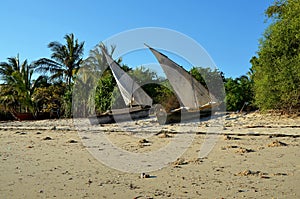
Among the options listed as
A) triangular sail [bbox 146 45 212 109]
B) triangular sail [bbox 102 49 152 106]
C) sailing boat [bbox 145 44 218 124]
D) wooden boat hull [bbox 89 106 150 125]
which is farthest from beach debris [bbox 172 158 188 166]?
triangular sail [bbox 102 49 152 106]

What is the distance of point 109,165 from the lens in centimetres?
439

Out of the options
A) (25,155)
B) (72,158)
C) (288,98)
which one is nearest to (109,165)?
(72,158)

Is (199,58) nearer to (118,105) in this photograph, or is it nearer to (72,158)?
(72,158)

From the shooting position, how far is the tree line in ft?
34.8

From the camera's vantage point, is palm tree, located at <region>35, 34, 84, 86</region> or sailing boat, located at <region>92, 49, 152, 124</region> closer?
sailing boat, located at <region>92, 49, 152, 124</region>

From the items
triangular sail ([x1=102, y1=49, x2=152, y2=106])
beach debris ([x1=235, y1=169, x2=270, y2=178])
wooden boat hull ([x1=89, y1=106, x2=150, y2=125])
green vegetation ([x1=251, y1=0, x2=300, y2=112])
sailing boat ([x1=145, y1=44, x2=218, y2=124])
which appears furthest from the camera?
triangular sail ([x1=102, y1=49, x2=152, y2=106])

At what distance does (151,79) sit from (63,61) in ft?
22.7

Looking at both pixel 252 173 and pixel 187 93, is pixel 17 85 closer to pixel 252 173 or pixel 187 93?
pixel 187 93

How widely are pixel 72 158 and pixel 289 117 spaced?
8728 mm

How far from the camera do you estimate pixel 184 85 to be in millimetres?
13352

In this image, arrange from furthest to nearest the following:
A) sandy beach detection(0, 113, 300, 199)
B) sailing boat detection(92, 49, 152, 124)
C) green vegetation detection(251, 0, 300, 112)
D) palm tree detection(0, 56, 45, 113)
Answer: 1. palm tree detection(0, 56, 45, 113)
2. sailing boat detection(92, 49, 152, 124)
3. green vegetation detection(251, 0, 300, 112)
4. sandy beach detection(0, 113, 300, 199)

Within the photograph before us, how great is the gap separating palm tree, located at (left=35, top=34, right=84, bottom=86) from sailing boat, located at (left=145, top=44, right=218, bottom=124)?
403 inches

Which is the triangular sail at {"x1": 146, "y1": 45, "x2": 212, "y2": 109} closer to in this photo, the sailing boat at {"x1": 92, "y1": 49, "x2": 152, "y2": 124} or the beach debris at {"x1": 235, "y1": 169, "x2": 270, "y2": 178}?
the sailing boat at {"x1": 92, "y1": 49, "x2": 152, "y2": 124}

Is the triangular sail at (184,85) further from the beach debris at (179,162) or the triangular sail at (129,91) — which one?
the beach debris at (179,162)
